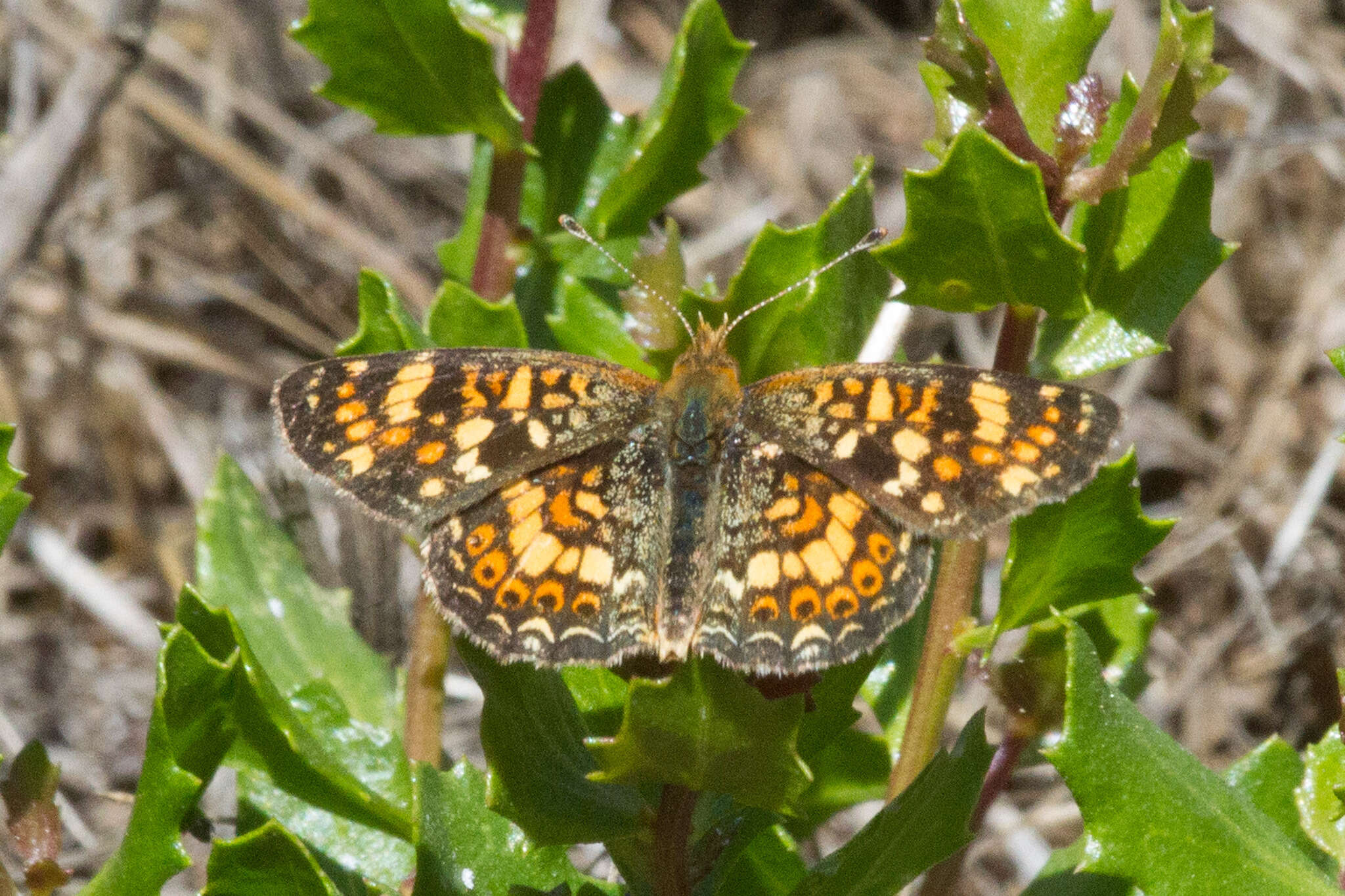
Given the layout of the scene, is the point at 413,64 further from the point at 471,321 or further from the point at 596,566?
the point at 596,566

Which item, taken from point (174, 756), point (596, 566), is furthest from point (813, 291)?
point (174, 756)

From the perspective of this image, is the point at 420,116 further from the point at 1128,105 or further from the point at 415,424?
the point at 1128,105

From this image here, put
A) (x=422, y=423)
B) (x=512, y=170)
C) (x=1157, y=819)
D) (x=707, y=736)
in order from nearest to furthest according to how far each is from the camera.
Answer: (x=707, y=736)
(x=1157, y=819)
(x=422, y=423)
(x=512, y=170)

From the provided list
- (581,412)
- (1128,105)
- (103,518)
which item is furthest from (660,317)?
(103,518)

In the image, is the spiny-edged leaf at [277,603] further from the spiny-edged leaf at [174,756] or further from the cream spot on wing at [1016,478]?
the cream spot on wing at [1016,478]

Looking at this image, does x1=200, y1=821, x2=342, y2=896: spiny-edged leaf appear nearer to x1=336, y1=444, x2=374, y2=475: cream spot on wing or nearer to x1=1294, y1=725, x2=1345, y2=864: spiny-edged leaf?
x1=336, y1=444, x2=374, y2=475: cream spot on wing

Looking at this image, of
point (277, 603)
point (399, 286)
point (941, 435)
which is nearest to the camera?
point (941, 435)

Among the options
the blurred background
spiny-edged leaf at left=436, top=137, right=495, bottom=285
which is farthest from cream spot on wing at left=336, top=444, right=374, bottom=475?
the blurred background
